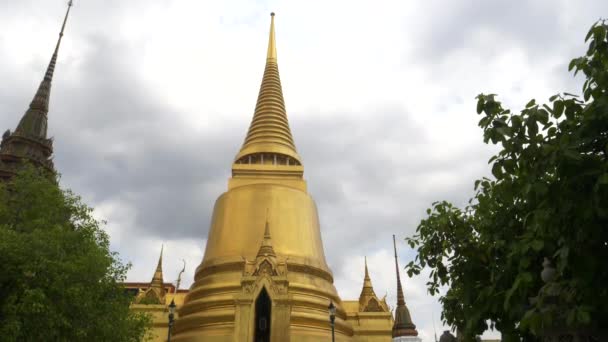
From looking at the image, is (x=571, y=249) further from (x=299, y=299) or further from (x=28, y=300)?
(x=299, y=299)

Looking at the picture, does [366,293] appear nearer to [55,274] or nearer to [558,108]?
→ [55,274]

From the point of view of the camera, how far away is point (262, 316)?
21062 millimetres

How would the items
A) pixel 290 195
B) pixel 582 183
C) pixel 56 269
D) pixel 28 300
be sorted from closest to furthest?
pixel 582 183, pixel 28 300, pixel 56 269, pixel 290 195

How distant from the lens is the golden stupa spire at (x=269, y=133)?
31797 millimetres

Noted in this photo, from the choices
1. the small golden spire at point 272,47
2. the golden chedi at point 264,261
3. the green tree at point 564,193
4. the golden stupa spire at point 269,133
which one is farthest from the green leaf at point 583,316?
the small golden spire at point 272,47

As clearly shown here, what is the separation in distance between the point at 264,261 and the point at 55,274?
10936 millimetres

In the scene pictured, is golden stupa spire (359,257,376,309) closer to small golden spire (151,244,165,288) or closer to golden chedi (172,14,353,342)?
golden chedi (172,14,353,342)

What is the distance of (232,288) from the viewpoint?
79.4 ft

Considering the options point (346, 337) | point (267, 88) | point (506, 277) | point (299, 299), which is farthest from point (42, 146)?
point (506, 277)

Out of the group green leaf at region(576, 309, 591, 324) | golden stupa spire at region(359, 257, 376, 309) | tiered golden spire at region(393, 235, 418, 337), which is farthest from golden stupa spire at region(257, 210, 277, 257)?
green leaf at region(576, 309, 591, 324)

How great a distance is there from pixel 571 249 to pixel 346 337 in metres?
21.2

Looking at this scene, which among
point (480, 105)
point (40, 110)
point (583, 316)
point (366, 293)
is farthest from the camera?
point (40, 110)

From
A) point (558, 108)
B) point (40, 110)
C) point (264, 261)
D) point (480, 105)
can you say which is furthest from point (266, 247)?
point (40, 110)

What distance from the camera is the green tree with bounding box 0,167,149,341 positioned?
11898mm
